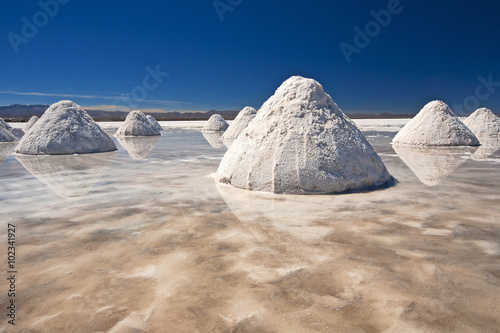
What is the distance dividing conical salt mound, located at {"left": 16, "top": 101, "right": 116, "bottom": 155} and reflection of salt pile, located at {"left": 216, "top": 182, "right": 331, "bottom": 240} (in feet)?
23.4

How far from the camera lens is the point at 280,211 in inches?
149

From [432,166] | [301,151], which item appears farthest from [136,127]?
[301,151]

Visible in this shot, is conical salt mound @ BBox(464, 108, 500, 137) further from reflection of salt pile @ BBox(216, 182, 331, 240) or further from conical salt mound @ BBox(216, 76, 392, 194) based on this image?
reflection of salt pile @ BBox(216, 182, 331, 240)

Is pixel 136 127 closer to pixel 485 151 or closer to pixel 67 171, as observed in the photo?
pixel 67 171

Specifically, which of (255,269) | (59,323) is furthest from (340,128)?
(59,323)

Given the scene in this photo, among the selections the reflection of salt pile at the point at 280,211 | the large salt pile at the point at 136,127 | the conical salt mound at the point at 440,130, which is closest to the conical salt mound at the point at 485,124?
the conical salt mound at the point at 440,130

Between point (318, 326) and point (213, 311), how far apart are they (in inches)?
22.5

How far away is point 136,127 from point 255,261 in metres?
18.2

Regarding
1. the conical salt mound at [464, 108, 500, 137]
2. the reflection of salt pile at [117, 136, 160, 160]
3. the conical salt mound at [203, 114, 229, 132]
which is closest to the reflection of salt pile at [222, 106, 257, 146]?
the reflection of salt pile at [117, 136, 160, 160]

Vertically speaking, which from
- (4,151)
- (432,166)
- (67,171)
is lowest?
(67,171)

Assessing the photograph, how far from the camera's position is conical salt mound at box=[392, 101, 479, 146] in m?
12.0

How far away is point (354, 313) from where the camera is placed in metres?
1.82

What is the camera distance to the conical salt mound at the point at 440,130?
39.2 ft

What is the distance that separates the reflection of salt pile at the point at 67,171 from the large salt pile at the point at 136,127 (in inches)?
382
